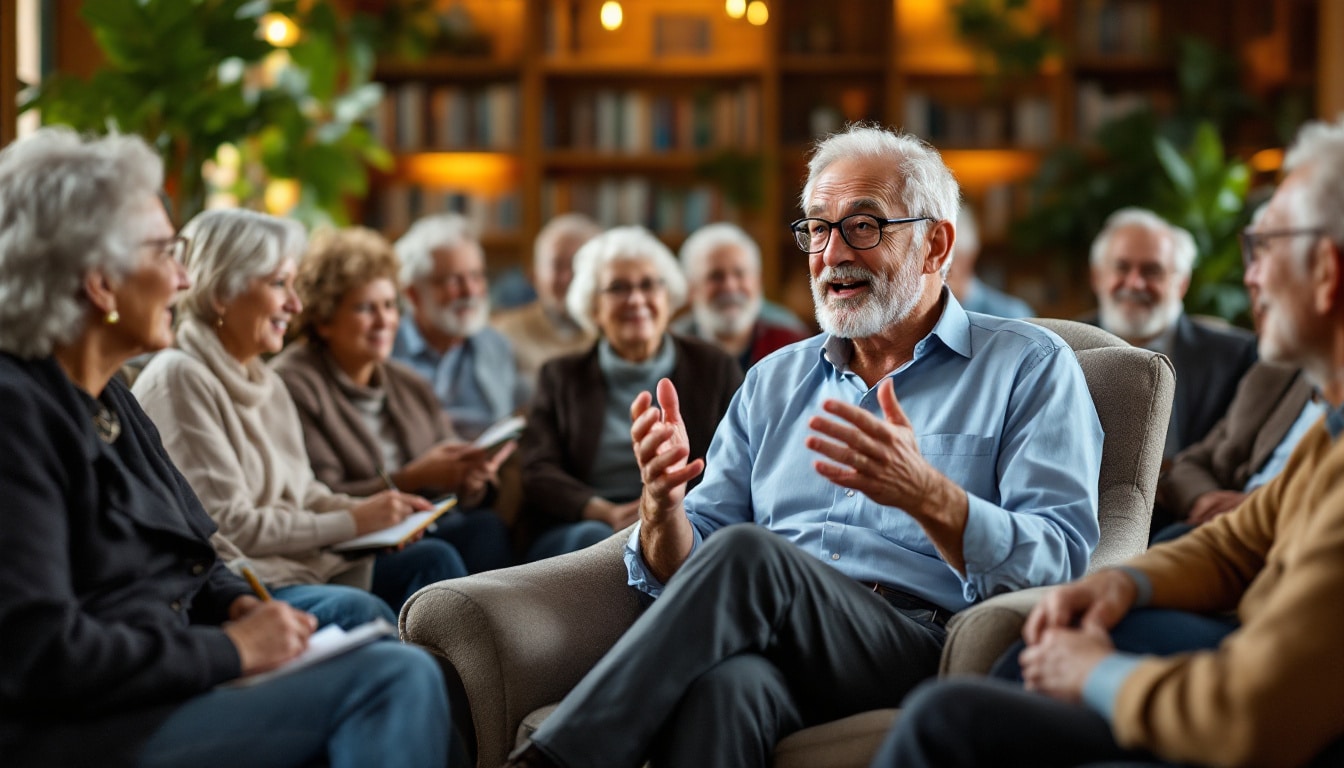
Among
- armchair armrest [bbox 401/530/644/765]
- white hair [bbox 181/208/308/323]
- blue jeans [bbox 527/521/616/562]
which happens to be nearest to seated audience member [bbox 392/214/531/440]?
blue jeans [bbox 527/521/616/562]

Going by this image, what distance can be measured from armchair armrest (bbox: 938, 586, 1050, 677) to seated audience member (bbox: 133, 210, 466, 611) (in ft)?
4.57

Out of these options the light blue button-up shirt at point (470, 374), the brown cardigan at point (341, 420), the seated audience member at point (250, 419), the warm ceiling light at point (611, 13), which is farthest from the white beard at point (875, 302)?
the warm ceiling light at point (611, 13)

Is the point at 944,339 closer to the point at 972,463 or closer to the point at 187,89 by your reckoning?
the point at 972,463

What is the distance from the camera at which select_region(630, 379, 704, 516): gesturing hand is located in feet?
6.63

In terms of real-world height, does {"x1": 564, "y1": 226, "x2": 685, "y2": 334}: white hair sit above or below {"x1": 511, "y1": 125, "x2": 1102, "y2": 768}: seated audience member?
above

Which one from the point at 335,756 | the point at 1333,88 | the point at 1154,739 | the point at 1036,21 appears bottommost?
the point at 335,756

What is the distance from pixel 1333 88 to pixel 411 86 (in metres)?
4.00

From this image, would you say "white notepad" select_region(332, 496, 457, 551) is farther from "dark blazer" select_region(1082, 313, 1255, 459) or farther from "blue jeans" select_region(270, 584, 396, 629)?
"dark blazer" select_region(1082, 313, 1255, 459)

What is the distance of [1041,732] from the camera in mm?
1533

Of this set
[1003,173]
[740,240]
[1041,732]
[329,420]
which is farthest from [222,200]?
[1041,732]

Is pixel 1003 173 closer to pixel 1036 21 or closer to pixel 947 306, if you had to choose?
pixel 1036 21

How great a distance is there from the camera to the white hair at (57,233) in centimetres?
166

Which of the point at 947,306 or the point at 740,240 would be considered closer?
the point at 947,306

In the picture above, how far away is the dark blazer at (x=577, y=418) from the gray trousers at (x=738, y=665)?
1.36m
